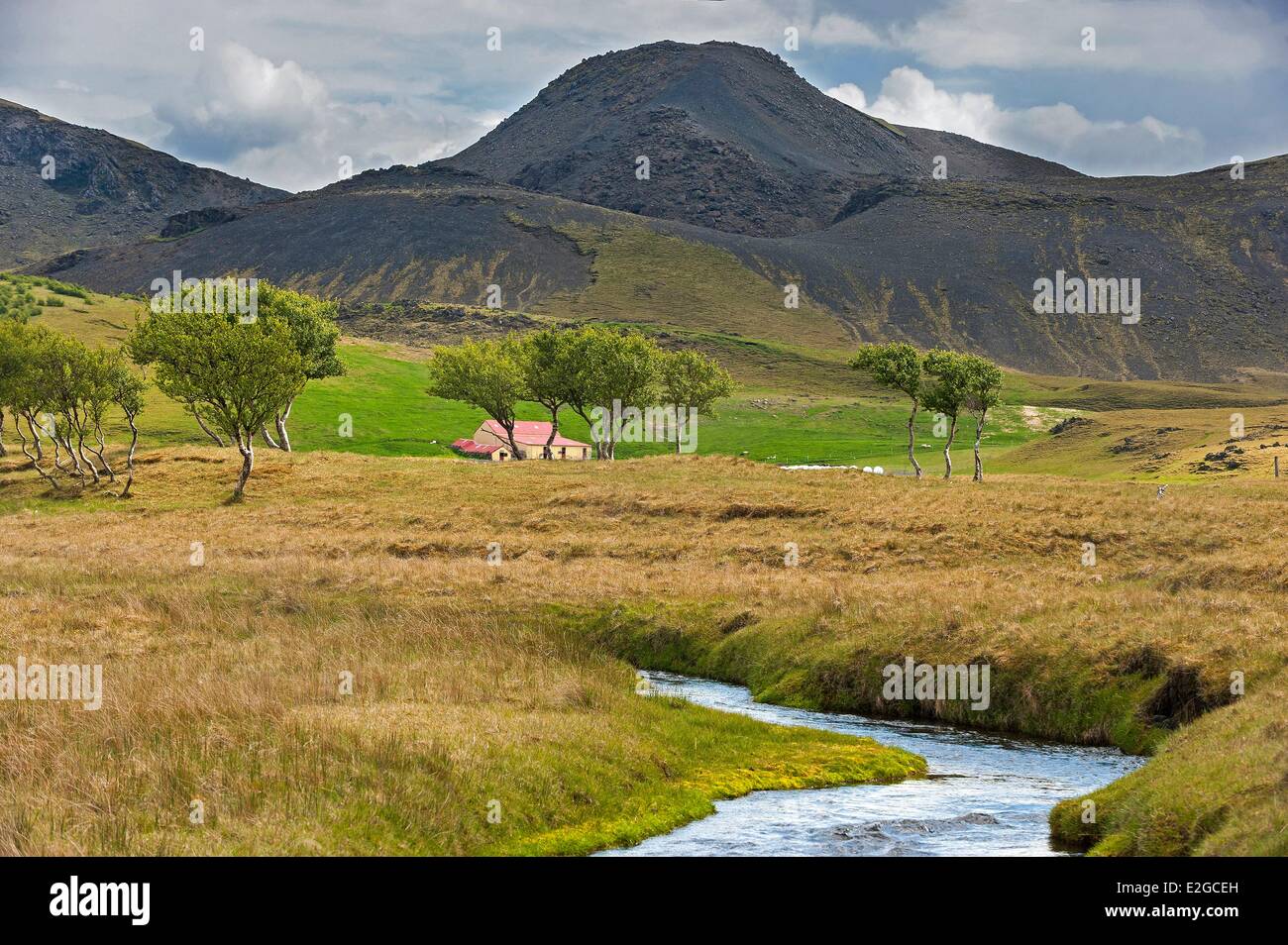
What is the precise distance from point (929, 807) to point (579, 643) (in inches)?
722

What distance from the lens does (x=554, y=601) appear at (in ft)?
147

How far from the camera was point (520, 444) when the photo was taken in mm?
165500

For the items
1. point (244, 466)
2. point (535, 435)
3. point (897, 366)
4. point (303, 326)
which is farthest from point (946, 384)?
point (535, 435)

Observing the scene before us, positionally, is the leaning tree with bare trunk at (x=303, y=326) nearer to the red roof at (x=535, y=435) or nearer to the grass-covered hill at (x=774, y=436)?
the grass-covered hill at (x=774, y=436)

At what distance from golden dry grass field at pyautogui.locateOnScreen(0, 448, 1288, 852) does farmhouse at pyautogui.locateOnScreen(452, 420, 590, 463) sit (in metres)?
72.0

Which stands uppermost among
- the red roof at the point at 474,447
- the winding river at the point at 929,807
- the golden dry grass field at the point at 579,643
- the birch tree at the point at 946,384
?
the birch tree at the point at 946,384

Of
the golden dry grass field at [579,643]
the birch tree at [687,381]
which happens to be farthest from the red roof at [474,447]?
the golden dry grass field at [579,643]

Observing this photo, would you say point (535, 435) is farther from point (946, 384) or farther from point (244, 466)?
point (244, 466)

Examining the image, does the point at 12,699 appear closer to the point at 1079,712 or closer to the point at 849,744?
the point at 849,744

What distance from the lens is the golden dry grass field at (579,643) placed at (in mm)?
18906

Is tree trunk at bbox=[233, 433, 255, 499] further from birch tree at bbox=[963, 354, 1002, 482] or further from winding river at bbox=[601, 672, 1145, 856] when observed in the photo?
birch tree at bbox=[963, 354, 1002, 482]

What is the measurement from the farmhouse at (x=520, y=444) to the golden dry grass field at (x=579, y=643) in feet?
236
